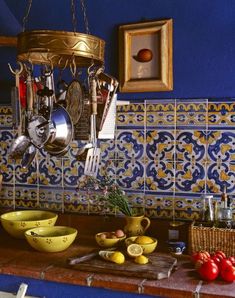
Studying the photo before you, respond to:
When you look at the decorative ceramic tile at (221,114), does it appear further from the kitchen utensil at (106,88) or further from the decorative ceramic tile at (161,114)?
the kitchen utensil at (106,88)

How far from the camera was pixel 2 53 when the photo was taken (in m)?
2.21

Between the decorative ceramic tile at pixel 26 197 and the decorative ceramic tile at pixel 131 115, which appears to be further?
the decorative ceramic tile at pixel 26 197

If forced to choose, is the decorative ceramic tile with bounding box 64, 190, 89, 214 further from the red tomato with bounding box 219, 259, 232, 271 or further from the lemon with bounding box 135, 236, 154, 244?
the red tomato with bounding box 219, 259, 232, 271

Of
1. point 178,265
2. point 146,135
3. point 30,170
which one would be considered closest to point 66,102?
point 146,135

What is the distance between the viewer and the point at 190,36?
1.93m

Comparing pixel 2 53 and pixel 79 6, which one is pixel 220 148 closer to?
pixel 79 6

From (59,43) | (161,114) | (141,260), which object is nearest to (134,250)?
(141,260)

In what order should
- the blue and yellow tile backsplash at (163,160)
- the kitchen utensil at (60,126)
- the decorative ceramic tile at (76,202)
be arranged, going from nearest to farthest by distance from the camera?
1. the kitchen utensil at (60,126)
2. the blue and yellow tile backsplash at (163,160)
3. the decorative ceramic tile at (76,202)

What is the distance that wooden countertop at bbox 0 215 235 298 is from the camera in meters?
1.42

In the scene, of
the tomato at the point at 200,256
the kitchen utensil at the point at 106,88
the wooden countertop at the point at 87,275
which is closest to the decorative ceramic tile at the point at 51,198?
the wooden countertop at the point at 87,275

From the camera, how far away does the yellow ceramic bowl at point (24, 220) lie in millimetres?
1916

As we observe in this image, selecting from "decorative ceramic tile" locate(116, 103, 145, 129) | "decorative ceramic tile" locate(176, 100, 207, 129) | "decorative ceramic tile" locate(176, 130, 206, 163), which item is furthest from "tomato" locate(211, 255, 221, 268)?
"decorative ceramic tile" locate(116, 103, 145, 129)

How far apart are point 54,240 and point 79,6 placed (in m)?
1.09

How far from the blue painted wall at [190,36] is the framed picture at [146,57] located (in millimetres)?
34
